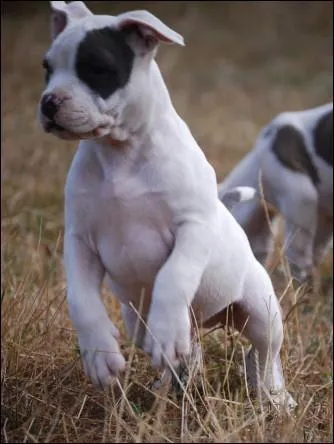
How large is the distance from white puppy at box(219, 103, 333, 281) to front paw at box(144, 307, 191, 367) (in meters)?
2.58

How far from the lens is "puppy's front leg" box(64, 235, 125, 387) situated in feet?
8.18

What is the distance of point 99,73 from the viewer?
2520mm

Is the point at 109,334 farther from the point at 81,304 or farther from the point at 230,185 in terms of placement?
the point at 230,185

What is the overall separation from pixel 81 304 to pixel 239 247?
55 centimetres

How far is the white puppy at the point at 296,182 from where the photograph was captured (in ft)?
16.8

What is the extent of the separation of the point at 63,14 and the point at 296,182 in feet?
9.10

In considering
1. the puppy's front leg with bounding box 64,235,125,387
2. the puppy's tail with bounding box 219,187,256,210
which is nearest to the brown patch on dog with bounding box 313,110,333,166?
the puppy's tail with bounding box 219,187,256,210

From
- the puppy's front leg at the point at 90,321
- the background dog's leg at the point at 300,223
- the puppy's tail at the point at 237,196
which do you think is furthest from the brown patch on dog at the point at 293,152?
the puppy's front leg at the point at 90,321

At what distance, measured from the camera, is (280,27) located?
45.8ft

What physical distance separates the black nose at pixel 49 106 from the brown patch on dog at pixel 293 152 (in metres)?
3.03

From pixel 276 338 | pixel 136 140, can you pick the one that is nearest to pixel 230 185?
pixel 276 338

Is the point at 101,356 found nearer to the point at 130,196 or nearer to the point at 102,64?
the point at 130,196

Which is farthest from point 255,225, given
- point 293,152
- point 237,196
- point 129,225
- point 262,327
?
point 129,225

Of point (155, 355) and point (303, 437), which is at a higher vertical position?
point (155, 355)
